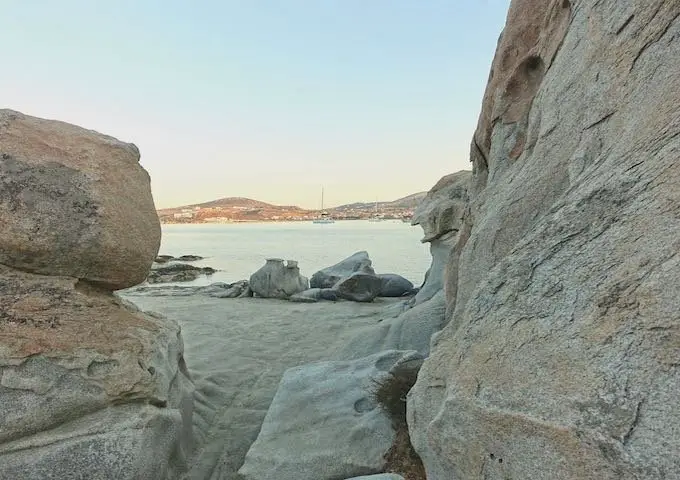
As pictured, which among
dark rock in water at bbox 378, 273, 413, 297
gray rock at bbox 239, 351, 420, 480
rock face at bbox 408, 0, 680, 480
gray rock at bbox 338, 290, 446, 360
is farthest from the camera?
dark rock in water at bbox 378, 273, 413, 297

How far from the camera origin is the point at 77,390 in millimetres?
3387

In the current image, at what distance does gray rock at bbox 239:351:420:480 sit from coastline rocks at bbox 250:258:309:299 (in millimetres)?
8627

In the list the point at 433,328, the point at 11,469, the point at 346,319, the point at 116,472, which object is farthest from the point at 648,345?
the point at 346,319

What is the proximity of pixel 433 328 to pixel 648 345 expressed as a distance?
4.72 metres

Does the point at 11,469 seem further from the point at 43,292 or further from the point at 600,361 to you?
the point at 600,361

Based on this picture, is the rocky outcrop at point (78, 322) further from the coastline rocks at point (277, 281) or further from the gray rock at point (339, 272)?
the gray rock at point (339, 272)

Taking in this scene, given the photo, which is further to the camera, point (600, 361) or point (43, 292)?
point (43, 292)

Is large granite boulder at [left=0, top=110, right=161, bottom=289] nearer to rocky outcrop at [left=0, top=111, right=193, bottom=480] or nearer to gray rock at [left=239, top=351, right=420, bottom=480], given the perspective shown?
rocky outcrop at [left=0, top=111, right=193, bottom=480]

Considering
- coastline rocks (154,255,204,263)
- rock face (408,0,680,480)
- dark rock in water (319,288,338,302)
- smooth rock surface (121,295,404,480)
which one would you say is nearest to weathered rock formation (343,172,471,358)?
smooth rock surface (121,295,404,480)

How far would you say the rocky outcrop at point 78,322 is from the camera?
10.5 feet

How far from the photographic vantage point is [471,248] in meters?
4.23

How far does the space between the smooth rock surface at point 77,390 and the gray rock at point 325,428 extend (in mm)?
789

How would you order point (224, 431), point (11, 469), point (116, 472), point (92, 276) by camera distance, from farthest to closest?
1. point (224, 431)
2. point (92, 276)
3. point (116, 472)
4. point (11, 469)

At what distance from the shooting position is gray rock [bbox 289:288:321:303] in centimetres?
1283
